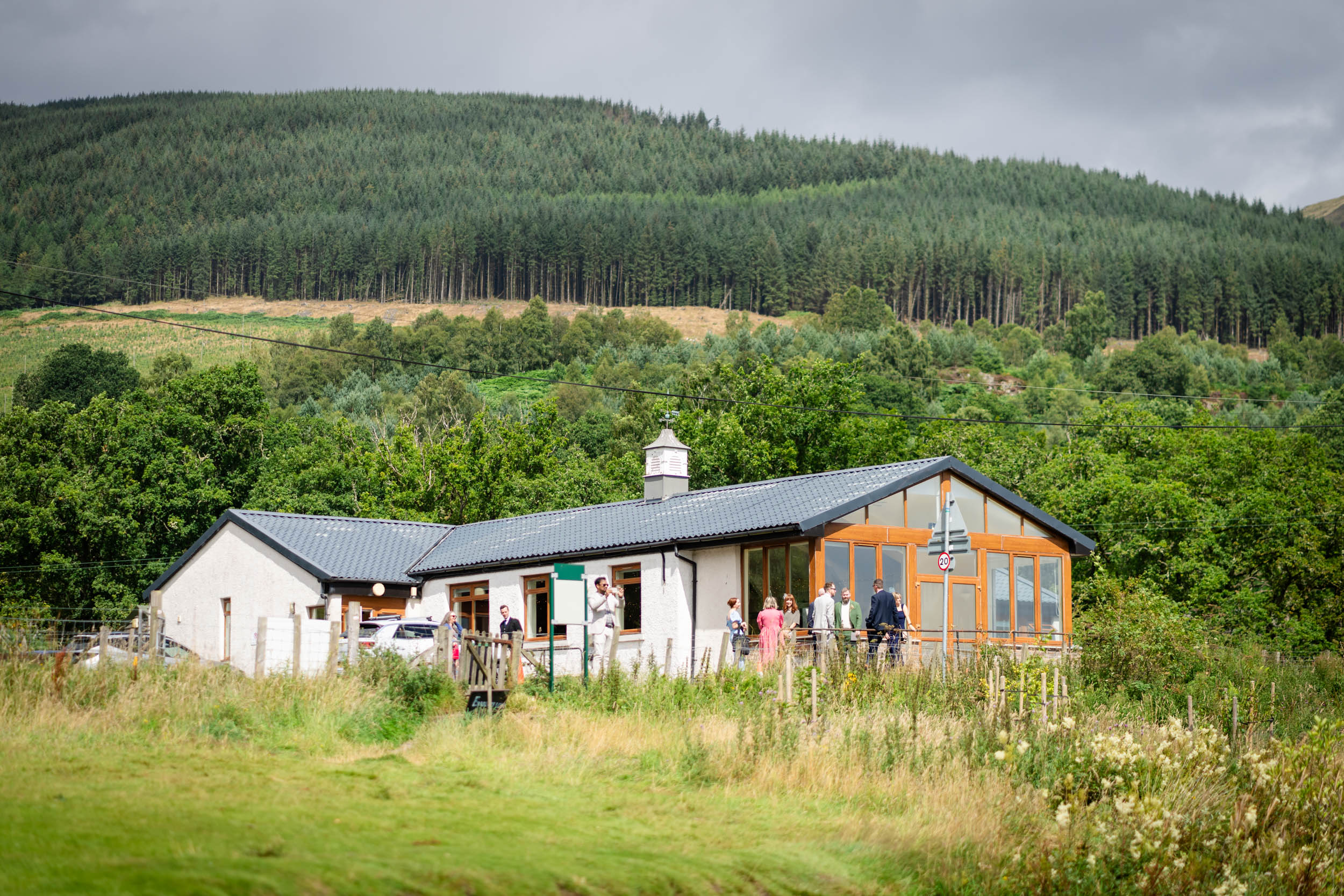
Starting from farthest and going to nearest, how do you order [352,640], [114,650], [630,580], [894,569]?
1. [630,580]
2. [894,569]
3. [114,650]
4. [352,640]

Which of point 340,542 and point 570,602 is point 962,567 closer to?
Answer: point 570,602

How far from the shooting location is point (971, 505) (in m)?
27.7

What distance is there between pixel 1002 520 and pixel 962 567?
164 cm

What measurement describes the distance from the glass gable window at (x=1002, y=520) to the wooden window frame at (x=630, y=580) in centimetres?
731

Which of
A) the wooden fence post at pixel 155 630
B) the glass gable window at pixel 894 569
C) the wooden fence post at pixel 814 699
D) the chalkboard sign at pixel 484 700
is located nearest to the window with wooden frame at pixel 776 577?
the glass gable window at pixel 894 569

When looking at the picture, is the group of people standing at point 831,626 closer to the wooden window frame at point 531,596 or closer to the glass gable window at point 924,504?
the glass gable window at point 924,504

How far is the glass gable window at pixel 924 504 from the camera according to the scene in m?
26.8

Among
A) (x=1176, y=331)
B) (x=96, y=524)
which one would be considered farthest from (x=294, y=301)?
(x=96, y=524)

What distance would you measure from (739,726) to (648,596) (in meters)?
10.8

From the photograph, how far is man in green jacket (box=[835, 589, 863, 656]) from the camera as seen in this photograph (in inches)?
830

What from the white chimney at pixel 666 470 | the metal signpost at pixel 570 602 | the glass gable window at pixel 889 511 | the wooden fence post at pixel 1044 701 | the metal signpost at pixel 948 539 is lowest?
the wooden fence post at pixel 1044 701

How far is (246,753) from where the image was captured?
1401 cm

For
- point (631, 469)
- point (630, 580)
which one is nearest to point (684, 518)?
point (630, 580)

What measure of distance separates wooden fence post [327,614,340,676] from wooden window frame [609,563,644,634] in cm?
873
